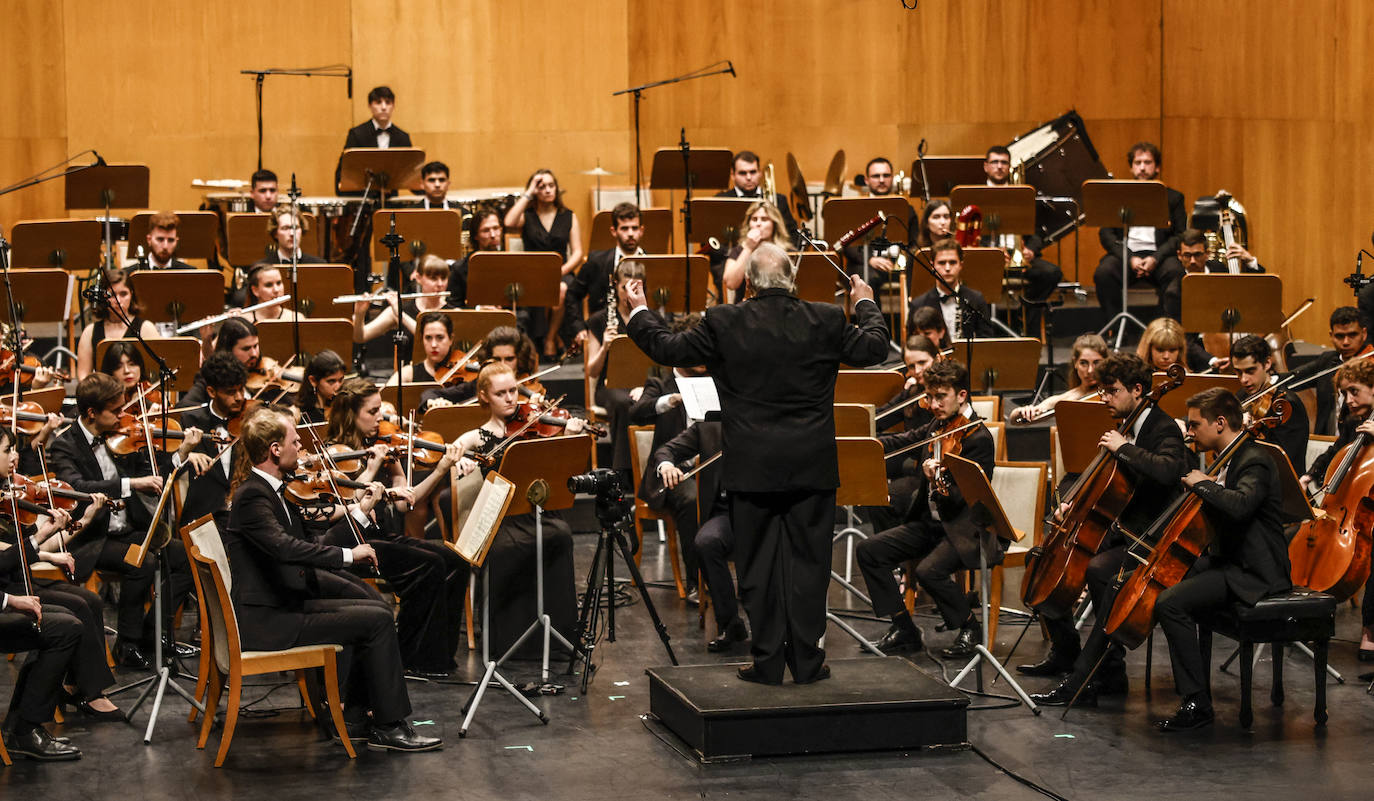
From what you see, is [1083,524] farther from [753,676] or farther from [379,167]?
[379,167]

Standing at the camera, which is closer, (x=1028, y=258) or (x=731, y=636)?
(x=731, y=636)

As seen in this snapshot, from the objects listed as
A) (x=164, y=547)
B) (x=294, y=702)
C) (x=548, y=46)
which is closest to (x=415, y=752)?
(x=294, y=702)

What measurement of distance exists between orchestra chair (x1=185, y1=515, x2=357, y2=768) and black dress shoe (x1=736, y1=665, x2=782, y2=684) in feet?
3.87

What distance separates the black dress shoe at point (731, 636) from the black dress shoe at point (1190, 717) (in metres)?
1.62

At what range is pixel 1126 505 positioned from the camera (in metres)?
5.48

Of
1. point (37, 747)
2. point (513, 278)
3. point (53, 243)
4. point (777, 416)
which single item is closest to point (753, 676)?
point (777, 416)

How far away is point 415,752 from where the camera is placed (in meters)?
5.04

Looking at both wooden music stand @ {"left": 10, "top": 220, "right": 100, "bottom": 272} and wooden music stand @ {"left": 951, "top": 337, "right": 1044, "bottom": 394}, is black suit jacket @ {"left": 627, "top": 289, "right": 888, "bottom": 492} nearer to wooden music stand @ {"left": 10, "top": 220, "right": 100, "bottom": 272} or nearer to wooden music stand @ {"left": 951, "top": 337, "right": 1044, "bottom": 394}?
wooden music stand @ {"left": 951, "top": 337, "right": 1044, "bottom": 394}

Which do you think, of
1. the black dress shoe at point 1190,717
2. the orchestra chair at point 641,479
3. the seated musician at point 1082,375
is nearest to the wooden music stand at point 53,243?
the orchestra chair at point 641,479

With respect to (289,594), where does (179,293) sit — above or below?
above

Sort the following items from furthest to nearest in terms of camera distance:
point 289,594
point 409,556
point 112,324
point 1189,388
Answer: point 112,324
point 1189,388
point 409,556
point 289,594

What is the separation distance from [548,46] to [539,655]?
6.53 metres

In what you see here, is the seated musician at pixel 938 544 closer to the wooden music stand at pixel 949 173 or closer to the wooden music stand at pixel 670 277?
the wooden music stand at pixel 670 277

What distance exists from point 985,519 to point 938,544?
66 centimetres
